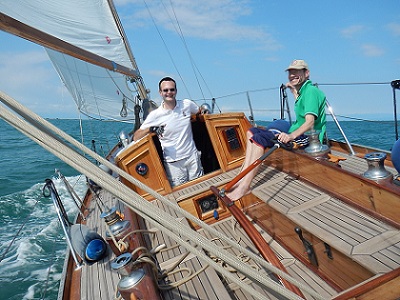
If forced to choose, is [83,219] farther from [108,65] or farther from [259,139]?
[259,139]

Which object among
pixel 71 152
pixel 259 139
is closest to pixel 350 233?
pixel 259 139

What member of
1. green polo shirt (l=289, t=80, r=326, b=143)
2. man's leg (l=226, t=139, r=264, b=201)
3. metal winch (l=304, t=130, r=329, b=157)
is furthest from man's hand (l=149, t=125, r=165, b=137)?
metal winch (l=304, t=130, r=329, b=157)

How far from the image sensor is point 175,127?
3.79 m

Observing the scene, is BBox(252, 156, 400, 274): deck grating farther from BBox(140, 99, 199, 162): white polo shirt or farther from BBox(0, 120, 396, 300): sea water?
BBox(0, 120, 396, 300): sea water

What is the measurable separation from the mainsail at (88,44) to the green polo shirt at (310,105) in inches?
88.0

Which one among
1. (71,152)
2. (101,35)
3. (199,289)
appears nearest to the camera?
(71,152)

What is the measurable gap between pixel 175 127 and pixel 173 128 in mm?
28

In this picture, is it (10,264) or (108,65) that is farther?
(10,264)

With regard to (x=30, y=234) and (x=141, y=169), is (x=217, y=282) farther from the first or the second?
(x=30, y=234)

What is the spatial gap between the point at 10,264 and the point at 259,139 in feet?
A: 14.4

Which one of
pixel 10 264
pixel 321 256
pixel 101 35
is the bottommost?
pixel 10 264

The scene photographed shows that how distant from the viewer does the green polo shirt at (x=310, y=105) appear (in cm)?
298

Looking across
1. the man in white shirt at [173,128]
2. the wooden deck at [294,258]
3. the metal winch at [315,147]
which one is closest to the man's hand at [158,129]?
the man in white shirt at [173,128]

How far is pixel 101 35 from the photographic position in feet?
17.4
